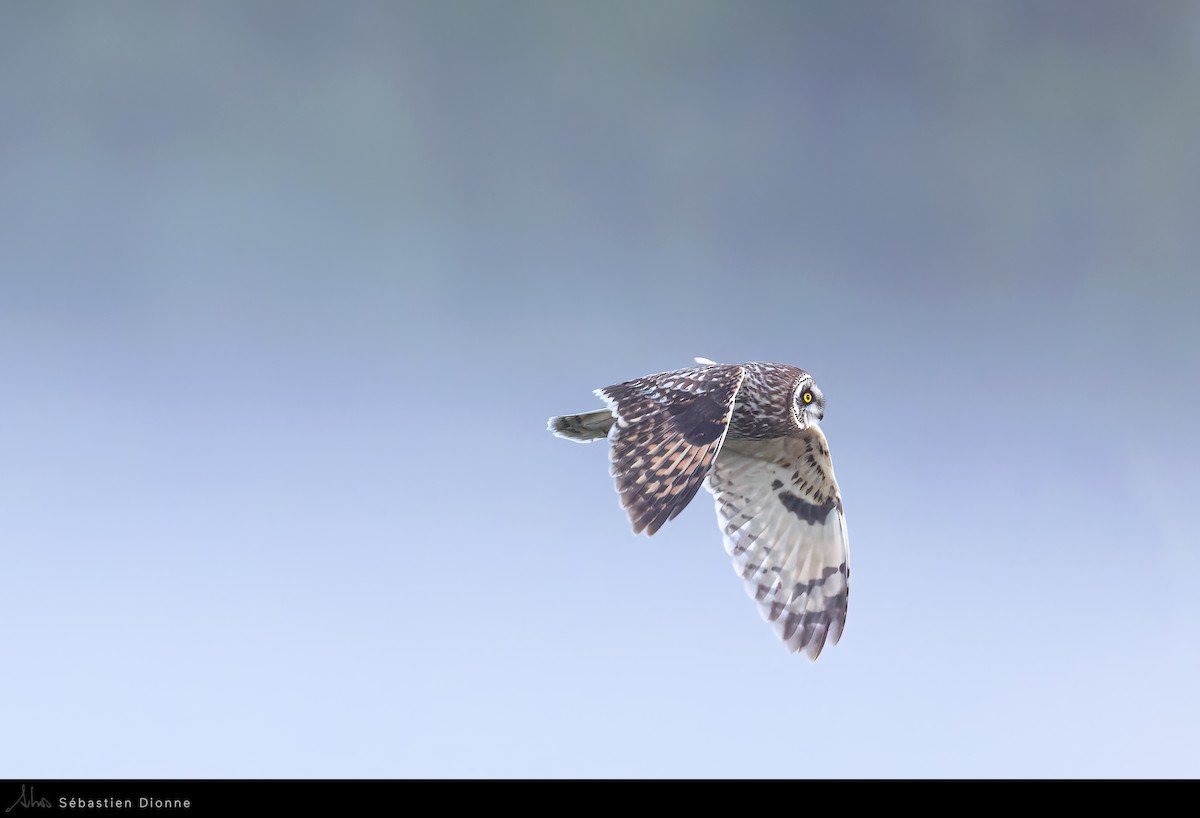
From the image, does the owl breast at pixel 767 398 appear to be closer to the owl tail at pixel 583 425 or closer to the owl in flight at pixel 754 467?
the owl in flight at pixel 754 467

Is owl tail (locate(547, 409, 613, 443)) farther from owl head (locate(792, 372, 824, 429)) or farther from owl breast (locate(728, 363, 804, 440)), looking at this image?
owl head (locate(792, 372, 824, 429))

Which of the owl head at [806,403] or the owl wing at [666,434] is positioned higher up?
the owl head at [806,403]

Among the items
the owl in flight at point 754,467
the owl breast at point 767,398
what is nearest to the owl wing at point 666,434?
the owl in flight at point 754,467

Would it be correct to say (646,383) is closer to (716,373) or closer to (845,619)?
(716,373)

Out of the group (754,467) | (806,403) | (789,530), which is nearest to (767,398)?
(806,403)

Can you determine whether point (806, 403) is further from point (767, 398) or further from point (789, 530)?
point (789, 530)

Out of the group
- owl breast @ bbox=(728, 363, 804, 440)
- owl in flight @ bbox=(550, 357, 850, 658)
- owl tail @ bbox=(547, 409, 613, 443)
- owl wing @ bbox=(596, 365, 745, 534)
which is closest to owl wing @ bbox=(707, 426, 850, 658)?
owl in flight @ bbox=(550, 357, 850, 658)

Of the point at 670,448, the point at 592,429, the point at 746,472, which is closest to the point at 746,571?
the point at 746,472
